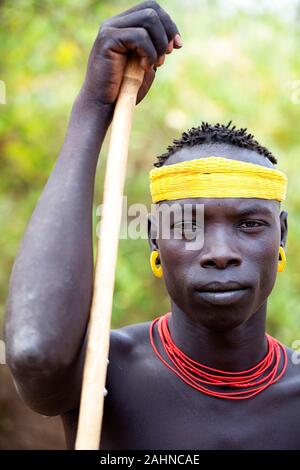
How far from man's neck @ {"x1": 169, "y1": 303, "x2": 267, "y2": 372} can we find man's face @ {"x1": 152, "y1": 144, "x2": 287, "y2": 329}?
0.14 metres

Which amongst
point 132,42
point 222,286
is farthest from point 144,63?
point 222,286

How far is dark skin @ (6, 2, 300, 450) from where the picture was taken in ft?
7.00

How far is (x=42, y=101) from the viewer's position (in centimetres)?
639

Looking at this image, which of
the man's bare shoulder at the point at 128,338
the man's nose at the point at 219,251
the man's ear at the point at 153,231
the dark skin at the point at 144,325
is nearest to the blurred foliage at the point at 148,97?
the man's bare shoulder at the point at 128,338

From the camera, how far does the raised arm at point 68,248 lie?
6.87ft

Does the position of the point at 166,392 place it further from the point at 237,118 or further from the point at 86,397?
the point at 237,118

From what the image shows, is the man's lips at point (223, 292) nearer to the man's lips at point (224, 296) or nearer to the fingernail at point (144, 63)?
the man's lips at point (224, 296)

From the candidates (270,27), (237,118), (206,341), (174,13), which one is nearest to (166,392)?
(206,341)

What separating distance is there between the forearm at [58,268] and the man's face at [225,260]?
34cm

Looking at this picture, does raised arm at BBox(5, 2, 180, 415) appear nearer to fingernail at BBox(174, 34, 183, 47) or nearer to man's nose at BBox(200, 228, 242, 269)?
fingernail at BBox(174, 34, 183, 47)

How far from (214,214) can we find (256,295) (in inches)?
11.6

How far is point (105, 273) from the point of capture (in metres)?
2.15

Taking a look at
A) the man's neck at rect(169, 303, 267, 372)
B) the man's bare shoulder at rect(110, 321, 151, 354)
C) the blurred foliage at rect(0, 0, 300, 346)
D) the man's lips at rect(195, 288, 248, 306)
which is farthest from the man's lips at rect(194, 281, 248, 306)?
the blurred foliage at rect(0, 0, 300, 346)

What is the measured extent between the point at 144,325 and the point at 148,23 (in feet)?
3.80
